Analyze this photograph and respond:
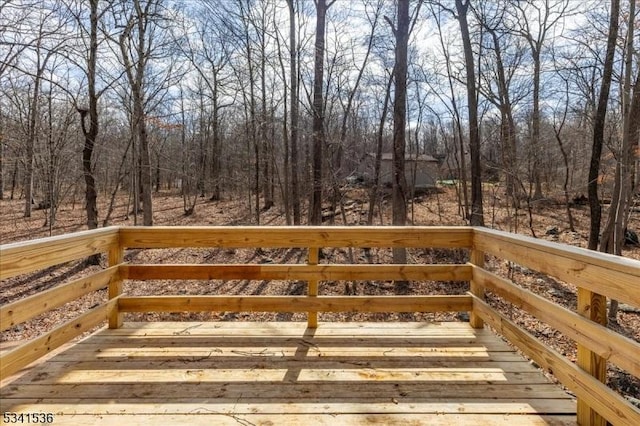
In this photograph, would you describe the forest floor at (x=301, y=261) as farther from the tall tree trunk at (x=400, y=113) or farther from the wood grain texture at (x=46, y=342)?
the tall tree trunk at (x=400, y=113)

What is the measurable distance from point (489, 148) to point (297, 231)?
14.6 meters

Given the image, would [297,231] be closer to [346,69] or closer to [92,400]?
[92,400]

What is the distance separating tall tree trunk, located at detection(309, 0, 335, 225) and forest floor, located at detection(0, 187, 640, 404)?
873mm

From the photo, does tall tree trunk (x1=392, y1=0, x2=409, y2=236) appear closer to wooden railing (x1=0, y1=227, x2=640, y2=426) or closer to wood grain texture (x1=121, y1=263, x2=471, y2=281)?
wooden railing (x1=0, y1=227, x2=640, y2=426)

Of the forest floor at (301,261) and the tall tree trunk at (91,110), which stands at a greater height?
the tall tree trunk at (91,110)

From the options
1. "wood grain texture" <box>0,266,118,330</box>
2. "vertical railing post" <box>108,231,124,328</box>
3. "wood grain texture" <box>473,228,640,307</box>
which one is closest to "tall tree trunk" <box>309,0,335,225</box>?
"vertical railing post" <box>108,231,124,328</box>

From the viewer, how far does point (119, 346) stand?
109 inches

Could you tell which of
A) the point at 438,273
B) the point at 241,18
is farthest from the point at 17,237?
the point at 438,273

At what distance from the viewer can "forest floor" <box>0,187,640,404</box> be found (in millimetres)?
6699

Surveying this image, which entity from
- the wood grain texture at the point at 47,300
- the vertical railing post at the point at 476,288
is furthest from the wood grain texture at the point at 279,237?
the wood grain texture at the point at 47,300

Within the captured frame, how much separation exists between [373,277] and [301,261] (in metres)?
7.09

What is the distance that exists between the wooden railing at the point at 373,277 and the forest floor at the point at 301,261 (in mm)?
1076

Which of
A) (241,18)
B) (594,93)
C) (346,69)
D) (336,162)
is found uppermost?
(241,18)

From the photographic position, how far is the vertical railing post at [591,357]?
5.71ft
